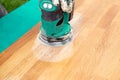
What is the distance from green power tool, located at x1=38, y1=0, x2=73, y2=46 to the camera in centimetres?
101

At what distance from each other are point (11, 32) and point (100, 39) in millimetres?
529

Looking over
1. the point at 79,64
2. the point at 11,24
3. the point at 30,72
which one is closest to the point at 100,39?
the point at 79,64

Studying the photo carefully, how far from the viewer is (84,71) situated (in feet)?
3.32

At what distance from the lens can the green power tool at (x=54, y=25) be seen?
39.9 inches

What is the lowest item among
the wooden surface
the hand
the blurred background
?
the wooden surface

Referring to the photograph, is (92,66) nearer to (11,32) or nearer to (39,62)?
(39,62)

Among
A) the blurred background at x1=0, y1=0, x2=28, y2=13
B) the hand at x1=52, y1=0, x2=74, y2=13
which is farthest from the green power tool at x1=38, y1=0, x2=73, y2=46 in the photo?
the blurred background at x1=0, y1=0, x2=28, y2=13

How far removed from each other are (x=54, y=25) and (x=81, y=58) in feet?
0.73

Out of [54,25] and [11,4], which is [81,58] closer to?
[54,25]

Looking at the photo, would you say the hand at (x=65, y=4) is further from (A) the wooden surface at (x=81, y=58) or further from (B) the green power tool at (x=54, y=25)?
(A) the wooden surface at (x=81, y=58)

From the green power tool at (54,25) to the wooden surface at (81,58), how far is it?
0.06m

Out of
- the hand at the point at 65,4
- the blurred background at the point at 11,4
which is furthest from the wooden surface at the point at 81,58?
the blurred background at the point at 11,4

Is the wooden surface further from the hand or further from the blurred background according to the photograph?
the blurred background

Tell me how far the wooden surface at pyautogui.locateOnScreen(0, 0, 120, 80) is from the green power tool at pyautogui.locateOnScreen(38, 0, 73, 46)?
0.06 m
